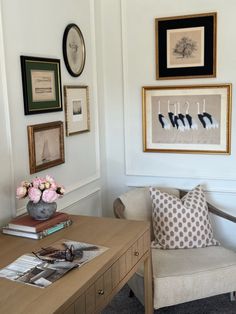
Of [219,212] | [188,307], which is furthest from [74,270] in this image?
[219,212]

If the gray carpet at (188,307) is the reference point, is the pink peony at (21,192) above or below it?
above

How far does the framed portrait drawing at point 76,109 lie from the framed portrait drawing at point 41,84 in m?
0.12

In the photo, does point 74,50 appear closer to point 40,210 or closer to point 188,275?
point 40,210

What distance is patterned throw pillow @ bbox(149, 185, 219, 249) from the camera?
2707mm

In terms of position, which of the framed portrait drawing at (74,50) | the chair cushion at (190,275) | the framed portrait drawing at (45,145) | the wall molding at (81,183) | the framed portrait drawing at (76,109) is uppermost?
the framed portrait drawing at (74,50)

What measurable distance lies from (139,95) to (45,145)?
1.02 metres

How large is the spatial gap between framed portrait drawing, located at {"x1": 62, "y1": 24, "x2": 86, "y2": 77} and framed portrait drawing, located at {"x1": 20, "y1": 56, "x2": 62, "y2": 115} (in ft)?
0.49

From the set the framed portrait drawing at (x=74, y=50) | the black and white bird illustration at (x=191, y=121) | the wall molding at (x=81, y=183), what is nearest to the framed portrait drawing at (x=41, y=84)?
the framed portrait drawing at (x=74, y=50)

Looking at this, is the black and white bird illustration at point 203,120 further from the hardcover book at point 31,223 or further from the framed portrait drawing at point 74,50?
the hardcover book at point 31,223

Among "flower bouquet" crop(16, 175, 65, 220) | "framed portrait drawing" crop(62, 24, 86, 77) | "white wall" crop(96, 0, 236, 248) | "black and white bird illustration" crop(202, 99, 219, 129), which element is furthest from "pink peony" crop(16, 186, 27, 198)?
"black and white bird illustration" crop(202, 99, 219, 129)

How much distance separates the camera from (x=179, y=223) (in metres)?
2.71

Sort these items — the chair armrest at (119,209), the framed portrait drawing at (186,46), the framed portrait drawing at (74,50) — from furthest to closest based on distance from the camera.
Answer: the framed portrait drawing at (186,46), the chair armrest at (119,209), the framed portrait drawing at (74,50)

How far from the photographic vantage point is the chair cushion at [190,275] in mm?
2355

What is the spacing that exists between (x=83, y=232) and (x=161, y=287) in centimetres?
63
